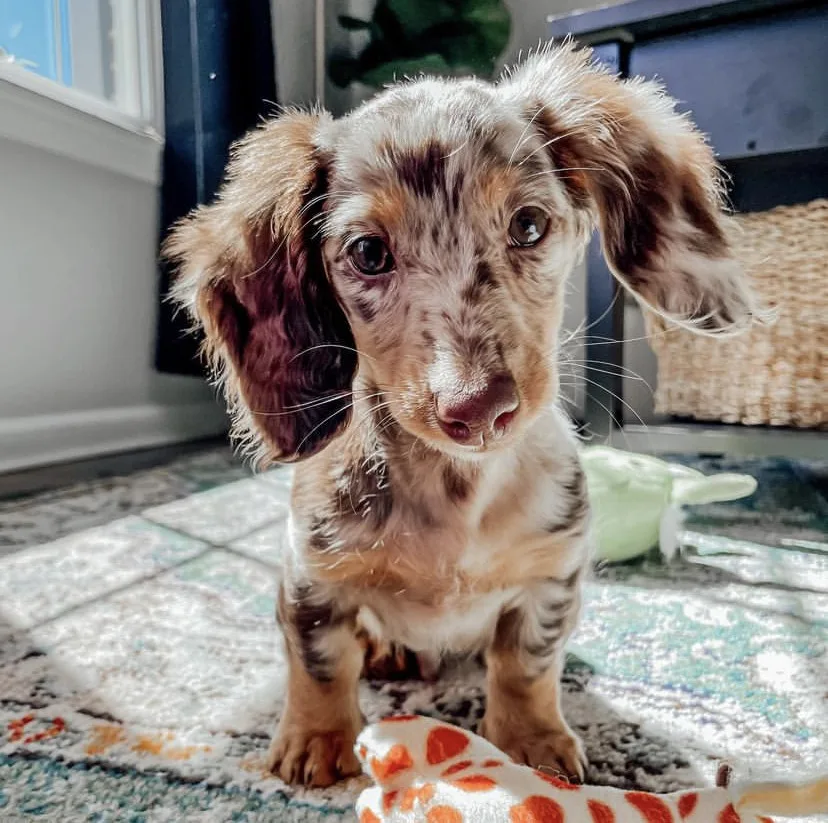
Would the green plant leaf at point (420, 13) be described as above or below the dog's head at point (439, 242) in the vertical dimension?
above

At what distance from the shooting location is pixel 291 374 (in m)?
0.56

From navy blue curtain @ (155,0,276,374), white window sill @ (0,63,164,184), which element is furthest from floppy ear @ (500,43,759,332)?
white window sill @ (0,63,164,184)

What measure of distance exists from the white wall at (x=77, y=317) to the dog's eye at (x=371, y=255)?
4.54 ft

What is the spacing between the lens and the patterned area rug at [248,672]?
1.98 feet

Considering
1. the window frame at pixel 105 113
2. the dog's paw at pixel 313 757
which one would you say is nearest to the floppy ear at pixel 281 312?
the dog's paw at pixel 313 757

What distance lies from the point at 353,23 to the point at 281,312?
58 cm

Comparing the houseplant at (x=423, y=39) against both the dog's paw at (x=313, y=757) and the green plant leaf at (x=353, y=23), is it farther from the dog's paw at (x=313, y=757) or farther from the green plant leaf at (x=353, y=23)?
the dog's paw at (x=313, y=757)

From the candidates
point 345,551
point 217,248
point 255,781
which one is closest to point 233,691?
point 255,781

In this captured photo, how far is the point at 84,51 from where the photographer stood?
61.1 inches

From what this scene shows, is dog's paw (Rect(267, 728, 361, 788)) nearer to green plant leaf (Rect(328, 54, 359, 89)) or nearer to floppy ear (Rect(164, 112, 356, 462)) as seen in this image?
floppy ear (Rect(164, 112, 356, 462))

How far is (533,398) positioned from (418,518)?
15 cm

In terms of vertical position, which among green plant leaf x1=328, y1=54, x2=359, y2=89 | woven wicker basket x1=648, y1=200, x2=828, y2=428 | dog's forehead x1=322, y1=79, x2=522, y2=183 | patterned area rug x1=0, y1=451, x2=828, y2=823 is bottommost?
patterned area rug x1=0, y1=451, x2=828, y2=823

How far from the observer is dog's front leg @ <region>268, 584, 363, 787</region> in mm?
615

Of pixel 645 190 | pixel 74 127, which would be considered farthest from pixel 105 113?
pixel 645 190
